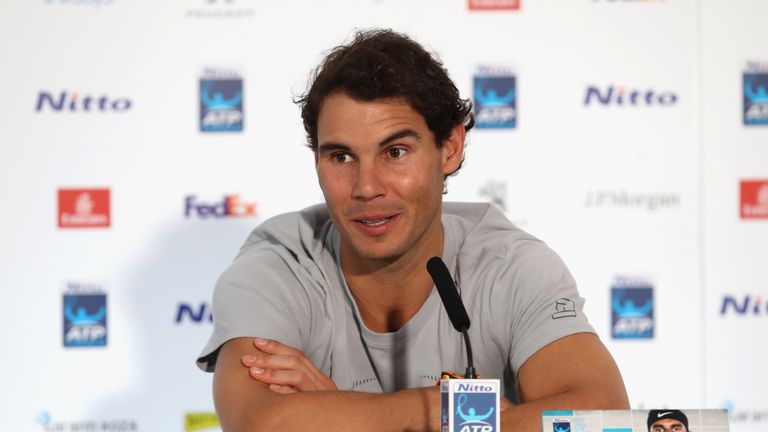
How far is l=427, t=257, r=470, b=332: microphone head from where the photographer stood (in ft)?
4.42

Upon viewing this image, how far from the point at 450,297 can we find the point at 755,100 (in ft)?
8.75

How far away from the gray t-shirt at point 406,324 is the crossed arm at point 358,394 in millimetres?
53

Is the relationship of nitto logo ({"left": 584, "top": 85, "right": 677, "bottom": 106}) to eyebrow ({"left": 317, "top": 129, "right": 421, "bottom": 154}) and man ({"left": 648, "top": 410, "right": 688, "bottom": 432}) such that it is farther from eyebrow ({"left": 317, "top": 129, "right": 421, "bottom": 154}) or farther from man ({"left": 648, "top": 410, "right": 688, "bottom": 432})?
man ({"left": 648, "top": 410, "right": 688, "bottom": 432})

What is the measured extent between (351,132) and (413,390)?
535 mm

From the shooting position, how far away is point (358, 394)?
1654 mm

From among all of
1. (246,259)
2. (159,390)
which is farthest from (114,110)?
(246,259)

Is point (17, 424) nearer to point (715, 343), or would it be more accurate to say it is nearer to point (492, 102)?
point (492, 102)

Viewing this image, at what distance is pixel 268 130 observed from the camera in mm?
3562

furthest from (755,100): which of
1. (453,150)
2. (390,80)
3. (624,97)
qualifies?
(390,80)

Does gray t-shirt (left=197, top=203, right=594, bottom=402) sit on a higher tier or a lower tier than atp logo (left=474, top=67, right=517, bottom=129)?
lower

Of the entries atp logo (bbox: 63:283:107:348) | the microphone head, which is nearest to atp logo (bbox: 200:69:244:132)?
atp logo (bbox: 63:283:107:348)

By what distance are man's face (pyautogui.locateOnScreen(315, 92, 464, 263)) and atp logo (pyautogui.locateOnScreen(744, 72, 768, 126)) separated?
2119mm

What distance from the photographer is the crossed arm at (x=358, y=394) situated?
5.29ft

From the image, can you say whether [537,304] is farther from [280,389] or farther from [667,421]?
[667,421]
